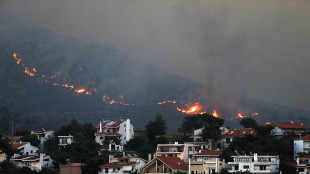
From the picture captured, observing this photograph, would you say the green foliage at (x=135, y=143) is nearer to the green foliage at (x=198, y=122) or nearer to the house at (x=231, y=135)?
the green foliage at (x=198, y=122)

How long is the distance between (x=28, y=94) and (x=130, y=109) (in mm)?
49407

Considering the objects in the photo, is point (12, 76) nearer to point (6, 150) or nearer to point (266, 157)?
point (6, 150)

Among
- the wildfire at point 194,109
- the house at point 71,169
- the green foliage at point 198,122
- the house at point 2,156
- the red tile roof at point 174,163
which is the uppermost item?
the wildfire at point 194,109

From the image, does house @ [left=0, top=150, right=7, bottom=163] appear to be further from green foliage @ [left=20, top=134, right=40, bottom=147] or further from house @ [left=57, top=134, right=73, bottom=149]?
house @ [left=57, top=134, right=73, bottom=149]

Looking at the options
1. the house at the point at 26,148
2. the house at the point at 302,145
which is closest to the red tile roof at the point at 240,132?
the house at the point at 302,145

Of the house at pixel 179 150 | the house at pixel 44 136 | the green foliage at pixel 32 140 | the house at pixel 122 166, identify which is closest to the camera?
the house at pixel 122 166

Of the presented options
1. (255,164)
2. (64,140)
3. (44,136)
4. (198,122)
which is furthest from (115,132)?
(255,164)

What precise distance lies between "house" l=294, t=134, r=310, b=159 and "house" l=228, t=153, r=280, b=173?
6.37 metres

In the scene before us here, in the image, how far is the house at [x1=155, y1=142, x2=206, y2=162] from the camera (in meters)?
76.6

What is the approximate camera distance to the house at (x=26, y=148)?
78.9 meters

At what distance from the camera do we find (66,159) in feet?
244

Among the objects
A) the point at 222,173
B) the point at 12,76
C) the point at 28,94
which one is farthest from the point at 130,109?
the point at 222,173

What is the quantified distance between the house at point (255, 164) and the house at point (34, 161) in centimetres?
2412

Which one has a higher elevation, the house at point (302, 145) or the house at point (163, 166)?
the house at point (302, 145)
